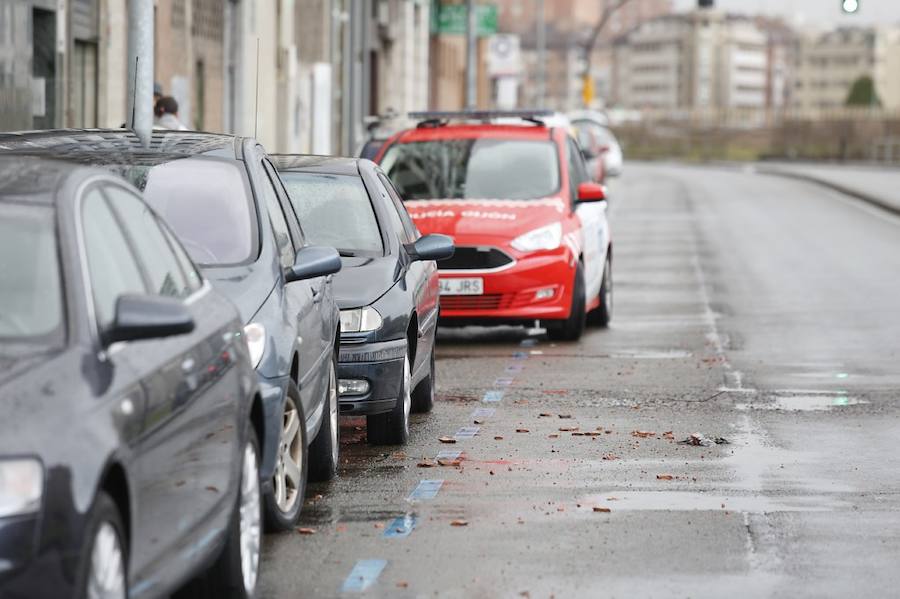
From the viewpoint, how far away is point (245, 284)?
798 centimetres

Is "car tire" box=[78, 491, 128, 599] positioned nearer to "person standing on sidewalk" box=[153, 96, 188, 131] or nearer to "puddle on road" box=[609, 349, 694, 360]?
"puddle on road" box=[609, 349, 694, 360]

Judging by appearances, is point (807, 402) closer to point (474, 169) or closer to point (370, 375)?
point (370, 375)

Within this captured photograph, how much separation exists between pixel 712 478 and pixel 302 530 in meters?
2.24

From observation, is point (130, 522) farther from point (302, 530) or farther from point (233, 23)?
point (233, 23)

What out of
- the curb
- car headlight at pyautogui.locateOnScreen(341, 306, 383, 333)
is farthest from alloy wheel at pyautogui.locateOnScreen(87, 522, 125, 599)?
the curb

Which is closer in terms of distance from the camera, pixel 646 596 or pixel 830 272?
pixel 646 596

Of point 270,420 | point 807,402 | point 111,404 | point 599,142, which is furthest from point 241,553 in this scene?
point 599,142

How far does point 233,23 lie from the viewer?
3133 centimetres

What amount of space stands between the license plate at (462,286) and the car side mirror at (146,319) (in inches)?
414

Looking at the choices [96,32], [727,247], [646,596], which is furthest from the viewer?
[727,247]

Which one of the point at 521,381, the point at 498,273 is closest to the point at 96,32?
the point at 498,273

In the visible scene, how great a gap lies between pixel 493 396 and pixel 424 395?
3.22ft

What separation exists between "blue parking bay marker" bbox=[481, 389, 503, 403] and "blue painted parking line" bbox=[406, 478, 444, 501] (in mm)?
3207

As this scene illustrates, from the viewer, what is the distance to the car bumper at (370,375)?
1034cm
